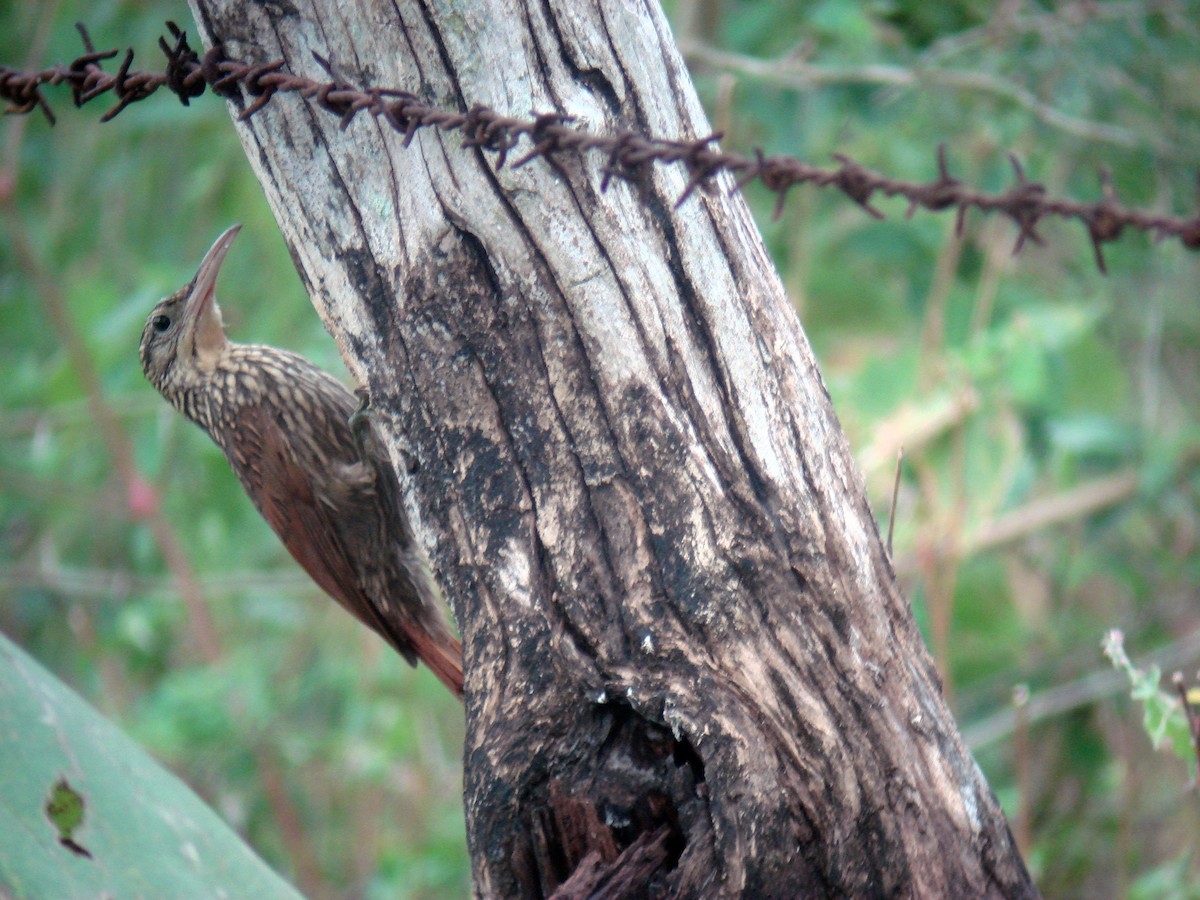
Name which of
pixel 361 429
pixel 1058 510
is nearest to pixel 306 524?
pixel 361 429

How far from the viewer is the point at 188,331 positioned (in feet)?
9.72

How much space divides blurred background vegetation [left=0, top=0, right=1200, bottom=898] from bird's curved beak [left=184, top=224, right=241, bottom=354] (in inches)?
37.5

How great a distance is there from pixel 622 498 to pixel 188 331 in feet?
6.09

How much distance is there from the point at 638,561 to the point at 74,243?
509 cm

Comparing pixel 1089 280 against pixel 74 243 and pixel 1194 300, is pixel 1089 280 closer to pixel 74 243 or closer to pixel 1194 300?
pixel 1194 300

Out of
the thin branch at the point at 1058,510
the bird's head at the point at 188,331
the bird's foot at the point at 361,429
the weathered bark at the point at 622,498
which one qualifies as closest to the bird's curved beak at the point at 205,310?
the bird's head at the point at 188,331

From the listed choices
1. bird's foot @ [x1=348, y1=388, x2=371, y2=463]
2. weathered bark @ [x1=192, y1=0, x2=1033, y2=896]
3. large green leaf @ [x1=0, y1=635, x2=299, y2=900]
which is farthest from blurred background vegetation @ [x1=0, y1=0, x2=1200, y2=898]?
large green leaf @ [x1=0, y1=635, x2=299, y2=900]

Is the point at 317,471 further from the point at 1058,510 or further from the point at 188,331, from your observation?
the point at 1058,510

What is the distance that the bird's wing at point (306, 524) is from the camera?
2.68m

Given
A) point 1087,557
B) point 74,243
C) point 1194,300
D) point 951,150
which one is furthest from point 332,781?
point 1194,300

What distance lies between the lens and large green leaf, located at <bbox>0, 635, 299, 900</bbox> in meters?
1.84

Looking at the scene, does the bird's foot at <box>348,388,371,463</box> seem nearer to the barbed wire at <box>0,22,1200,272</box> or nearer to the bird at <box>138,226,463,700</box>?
the bird at <box>138,226,463,700</box>

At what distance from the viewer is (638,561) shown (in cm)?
148

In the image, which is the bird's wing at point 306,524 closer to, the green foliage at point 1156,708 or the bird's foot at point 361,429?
the bird's foot at point 361,429
